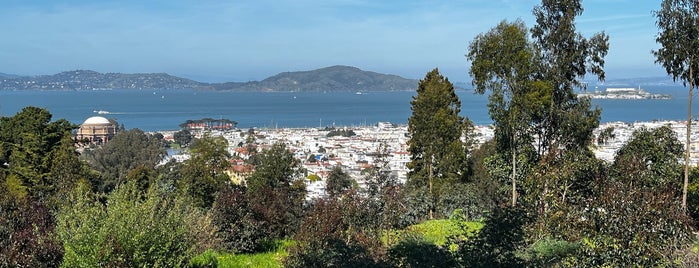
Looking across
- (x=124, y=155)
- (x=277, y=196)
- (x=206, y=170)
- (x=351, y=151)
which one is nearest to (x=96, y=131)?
(x=124, y=155)

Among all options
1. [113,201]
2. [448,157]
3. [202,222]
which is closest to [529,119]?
[448,157]

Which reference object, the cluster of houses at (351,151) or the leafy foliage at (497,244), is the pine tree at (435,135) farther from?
the leafy foliage at (497,244)

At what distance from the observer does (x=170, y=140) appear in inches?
2307

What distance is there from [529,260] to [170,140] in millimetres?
56828

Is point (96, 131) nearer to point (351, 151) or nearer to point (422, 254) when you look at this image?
point (351, 151)

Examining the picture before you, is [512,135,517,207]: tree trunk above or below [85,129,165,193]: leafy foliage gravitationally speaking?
above

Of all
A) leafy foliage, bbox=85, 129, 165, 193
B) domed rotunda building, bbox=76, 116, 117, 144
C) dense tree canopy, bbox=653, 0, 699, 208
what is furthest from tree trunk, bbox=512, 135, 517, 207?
domed rotunda building, bbox=76, 116, 117, 144

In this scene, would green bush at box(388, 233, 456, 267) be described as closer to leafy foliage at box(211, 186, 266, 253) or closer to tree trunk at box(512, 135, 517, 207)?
leafy foliage at box(211, 186, 266, 253)

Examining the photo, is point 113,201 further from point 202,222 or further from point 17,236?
point 202,222

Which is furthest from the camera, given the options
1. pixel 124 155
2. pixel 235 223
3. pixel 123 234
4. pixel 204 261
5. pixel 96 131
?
pixel 96 131

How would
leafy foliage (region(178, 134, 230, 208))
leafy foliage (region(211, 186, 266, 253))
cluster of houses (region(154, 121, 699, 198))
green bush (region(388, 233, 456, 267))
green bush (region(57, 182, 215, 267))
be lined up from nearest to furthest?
green bush (region(388, 233, 456, 267)) → green bush (region(57, 182, 215, 267)) → leafy foliage (region(211, 186, 266, 253)) → leafy foliage (region(178, 134, 230, 208)) → cluster of houses (region(154, 121, 699, 198))

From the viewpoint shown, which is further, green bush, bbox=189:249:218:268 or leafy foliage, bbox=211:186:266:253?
leafy foliage, bbox=211:186:266:253

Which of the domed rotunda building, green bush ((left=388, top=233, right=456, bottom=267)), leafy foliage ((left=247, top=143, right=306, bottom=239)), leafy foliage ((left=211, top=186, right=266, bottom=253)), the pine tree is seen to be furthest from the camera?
the domed rotunda building

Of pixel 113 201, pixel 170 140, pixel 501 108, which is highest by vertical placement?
pixel 501 108
